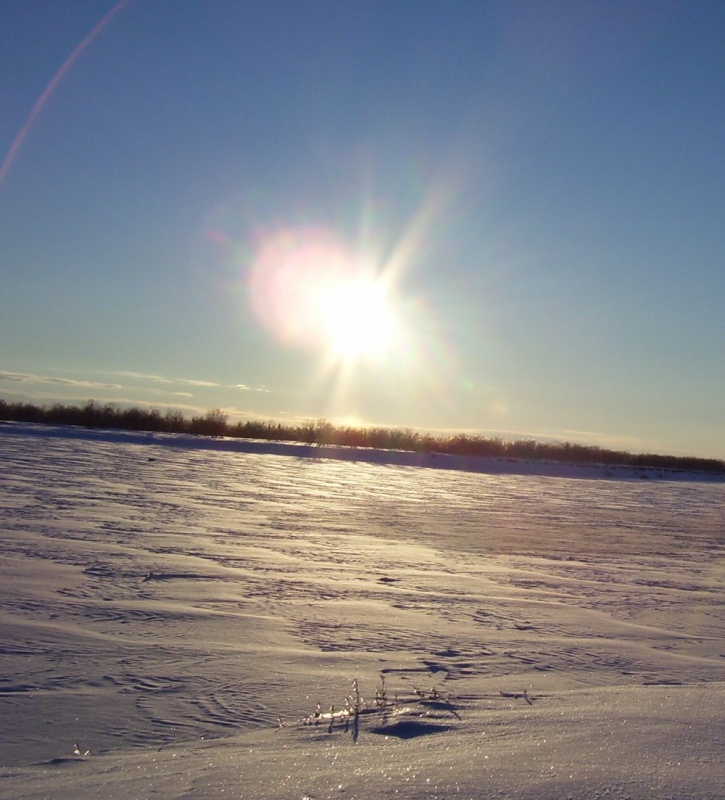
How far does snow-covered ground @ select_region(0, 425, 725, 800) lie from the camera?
8.88 ft

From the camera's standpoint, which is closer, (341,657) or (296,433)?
(341,657)

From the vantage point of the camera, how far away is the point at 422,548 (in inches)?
327

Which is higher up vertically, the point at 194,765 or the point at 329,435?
the point at 329,435

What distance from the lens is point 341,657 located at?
420 cm

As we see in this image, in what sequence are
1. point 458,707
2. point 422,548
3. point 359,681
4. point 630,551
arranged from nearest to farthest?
point 458,707
point 359,681
point 422,548
point 630,551

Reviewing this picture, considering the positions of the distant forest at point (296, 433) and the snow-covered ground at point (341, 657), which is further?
the distant forest at point (296, 433)

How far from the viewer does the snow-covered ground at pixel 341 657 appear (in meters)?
2.71

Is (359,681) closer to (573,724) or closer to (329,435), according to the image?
(573,724)

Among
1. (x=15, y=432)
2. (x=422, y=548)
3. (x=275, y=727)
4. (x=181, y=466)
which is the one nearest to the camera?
(x=275, y=727)

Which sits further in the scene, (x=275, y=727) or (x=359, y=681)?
(x=359, y=681)

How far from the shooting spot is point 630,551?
30.7 feet

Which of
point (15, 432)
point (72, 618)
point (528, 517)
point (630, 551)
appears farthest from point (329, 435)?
point (72, 618)

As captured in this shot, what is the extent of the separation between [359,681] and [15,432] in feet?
66.3

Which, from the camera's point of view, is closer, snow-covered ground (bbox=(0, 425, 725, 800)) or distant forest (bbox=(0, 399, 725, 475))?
snow-covered ground (bbox=(0, 425, 725, 800))
